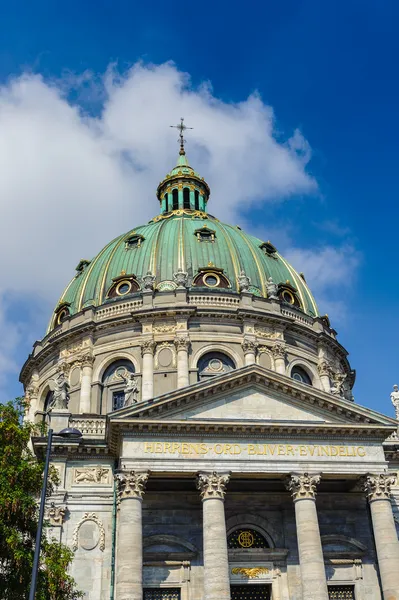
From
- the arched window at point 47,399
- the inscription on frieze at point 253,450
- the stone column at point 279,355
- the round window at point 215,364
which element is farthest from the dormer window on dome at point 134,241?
the inscription on frieze at point 253,450

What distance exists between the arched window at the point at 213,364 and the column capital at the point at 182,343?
1.27 meters

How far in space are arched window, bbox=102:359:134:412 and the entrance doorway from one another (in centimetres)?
1426

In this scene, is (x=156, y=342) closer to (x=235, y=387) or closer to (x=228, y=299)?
(x=228, y=299)

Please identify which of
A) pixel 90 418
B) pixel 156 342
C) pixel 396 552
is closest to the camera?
pixel 396 552

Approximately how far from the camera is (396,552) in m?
27.2

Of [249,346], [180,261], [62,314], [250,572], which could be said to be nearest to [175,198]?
[180,261]

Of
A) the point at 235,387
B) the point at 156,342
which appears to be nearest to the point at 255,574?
the point at 235,387

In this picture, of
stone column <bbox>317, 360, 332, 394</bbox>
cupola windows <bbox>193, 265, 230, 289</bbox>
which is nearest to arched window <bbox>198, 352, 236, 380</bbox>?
cupola windows <bbox>193, 265, 230, 289</bbox>

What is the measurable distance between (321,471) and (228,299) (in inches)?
661

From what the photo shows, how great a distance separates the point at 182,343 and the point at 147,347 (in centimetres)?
209

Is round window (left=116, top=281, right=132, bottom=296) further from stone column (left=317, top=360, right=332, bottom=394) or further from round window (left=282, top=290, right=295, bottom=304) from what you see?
stone column (left=317, top=360, right=332, bottom=394)

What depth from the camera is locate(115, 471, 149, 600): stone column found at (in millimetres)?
25000

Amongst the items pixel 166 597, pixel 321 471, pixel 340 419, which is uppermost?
pixel 340 419

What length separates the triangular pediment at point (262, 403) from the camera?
29062mm
